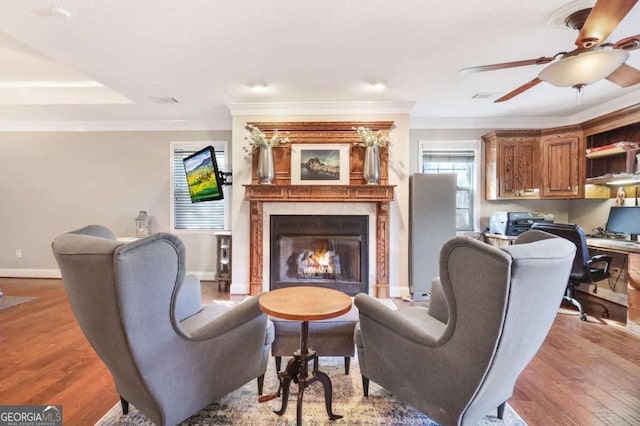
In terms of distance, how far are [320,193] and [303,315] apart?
2426mm

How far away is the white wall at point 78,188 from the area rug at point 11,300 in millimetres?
996

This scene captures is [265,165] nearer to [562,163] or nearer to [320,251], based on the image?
[320,251]

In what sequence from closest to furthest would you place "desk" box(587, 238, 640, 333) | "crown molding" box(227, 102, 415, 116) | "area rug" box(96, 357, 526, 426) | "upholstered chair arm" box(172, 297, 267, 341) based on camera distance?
"upholstered chair arm" box(172, 297, 267, 341)
"area rug" box(96, 357, 526, 426)
"desk" box(587, 238, 640, 333)
"crown molding" box(227, 102, 415, 116)

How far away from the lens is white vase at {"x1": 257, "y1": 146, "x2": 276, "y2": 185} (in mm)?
3746

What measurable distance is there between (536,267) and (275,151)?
326 centimetres

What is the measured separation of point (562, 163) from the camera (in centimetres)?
407

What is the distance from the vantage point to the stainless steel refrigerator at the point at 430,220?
12.7ft

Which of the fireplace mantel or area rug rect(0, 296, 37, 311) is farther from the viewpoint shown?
the fireplace mantel

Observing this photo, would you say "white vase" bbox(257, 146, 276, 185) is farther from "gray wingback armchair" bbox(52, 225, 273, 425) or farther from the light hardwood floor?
the light hardwood floor

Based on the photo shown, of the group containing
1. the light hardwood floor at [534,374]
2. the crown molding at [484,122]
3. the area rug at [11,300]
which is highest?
the crown molding at [484,122]

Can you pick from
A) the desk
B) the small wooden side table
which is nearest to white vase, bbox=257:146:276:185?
the small wooden side table

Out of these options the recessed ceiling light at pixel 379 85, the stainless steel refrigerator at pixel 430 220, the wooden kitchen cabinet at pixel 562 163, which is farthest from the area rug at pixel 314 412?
the wooden kitchen cabinet at pixel 562 163

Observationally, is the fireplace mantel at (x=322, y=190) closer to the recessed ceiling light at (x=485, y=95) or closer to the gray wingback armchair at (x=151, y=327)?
the recessed ceiling light at (x=485, y=95)

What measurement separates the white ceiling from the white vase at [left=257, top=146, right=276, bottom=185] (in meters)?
0.61
